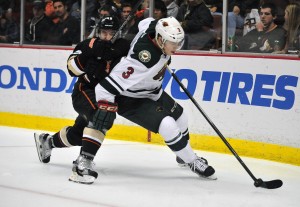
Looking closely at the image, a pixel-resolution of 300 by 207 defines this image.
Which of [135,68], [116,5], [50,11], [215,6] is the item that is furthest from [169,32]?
[50,11]

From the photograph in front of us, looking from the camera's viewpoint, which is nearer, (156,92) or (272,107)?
(156,92)

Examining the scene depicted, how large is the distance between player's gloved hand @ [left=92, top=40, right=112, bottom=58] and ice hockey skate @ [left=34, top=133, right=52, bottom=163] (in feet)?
2.99

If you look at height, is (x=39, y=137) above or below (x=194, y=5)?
below

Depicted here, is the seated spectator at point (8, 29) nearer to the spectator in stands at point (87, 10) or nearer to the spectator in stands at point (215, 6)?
the spectator in stands at point (87, 10)

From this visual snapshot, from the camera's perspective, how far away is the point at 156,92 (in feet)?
15.0

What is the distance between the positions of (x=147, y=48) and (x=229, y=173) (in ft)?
4.01

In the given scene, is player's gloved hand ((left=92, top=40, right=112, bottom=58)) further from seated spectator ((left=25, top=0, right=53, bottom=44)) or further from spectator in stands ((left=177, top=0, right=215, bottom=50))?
seated spectator ((left=25, top=0, right=53, bottom=44))

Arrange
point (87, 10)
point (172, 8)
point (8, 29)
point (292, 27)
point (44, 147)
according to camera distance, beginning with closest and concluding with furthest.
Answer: point (44, 147) < point (292, 27) < point (172, 8) < point (87, 10) < point (8, 29)

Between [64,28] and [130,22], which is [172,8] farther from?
[64,28]

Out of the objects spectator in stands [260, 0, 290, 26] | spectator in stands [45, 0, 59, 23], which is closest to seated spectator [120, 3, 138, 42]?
spectator in stands [45, 0, 59, 23]

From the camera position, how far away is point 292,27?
554 centimetres

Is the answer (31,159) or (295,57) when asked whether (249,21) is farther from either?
(31,159)

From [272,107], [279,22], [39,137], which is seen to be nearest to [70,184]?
[39,137]

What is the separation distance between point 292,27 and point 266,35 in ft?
0.81
